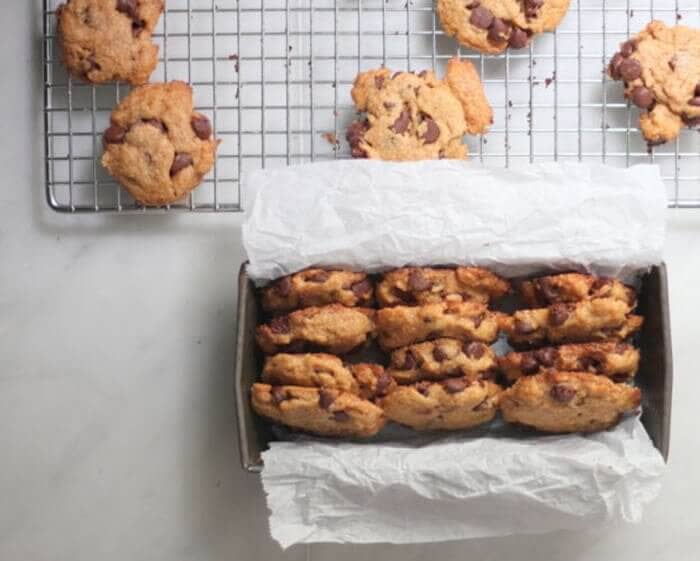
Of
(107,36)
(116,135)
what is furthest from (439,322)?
(107,36)

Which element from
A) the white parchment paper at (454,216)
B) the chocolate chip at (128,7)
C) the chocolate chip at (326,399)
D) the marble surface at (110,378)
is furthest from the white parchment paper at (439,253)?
the chocolate chip at (128,7)

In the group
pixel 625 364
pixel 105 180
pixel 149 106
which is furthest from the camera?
pixel 105 180

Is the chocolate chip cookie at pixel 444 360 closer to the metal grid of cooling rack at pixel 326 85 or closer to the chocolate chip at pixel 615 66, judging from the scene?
the metal grid of cooling rack at pixel 326 85

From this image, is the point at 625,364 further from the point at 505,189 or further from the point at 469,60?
the point at 469,60

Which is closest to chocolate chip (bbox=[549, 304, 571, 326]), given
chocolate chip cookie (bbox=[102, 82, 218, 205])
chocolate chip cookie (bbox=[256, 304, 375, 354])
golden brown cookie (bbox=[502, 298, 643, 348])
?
golden brown cookie (bbox=[502, 298, 643, 348])

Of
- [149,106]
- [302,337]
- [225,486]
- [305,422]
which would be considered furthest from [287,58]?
[225,486]

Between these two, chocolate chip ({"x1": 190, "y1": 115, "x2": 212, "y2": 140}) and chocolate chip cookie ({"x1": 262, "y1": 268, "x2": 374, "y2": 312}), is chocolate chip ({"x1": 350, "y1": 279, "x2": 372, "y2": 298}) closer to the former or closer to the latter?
chocolate chip cookie ({"x1": 262, "y1": 268, "x2": 374, "y2": 312})

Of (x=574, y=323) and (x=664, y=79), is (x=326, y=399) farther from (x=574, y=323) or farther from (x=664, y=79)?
(x=664, y=79)
